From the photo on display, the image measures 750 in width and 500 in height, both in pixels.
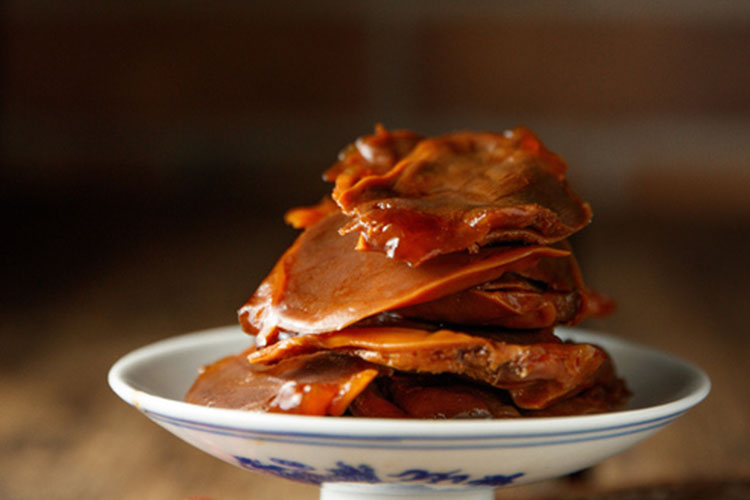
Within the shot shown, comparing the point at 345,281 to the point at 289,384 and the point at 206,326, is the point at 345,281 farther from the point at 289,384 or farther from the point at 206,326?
the point at 206,326

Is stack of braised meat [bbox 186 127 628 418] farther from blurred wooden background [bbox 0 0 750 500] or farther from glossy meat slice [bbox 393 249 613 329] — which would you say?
blurred wooden background [bbox 0 0 750 500]

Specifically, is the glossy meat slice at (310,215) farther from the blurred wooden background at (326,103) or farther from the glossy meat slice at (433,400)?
the blurred wooden background at (326,103)

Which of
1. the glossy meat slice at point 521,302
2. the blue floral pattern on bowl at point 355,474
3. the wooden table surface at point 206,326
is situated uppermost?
the glossy meat slice at point 521,302

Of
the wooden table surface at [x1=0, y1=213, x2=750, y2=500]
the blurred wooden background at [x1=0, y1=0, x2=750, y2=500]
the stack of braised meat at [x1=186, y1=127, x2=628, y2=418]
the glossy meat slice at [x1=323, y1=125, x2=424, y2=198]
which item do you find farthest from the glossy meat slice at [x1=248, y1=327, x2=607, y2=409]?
the blurred wooden background at [x1=0, y1=0, x2=750, y2=500]

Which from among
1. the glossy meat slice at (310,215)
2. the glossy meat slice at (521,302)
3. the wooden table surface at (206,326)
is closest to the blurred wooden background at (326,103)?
the wooden table surface at (206,326)

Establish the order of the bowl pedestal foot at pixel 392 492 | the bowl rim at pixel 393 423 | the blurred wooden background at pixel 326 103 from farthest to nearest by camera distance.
→ the blurred wooden background at pixel 326 103
the bowl pedestal foot at pixel 392 492
the bowl rim at pixel 393 423

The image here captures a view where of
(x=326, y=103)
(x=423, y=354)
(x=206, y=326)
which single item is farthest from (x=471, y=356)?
(x=326, y=103)

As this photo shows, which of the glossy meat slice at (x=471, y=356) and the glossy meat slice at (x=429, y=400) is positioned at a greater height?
the glossy meat slice at (x=471, y=356)
